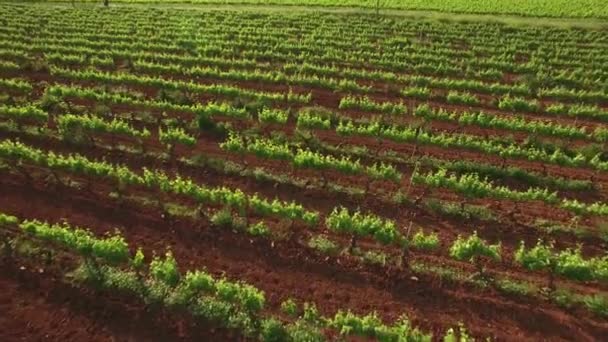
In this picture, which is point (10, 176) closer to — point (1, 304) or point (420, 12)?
point (1, 304)

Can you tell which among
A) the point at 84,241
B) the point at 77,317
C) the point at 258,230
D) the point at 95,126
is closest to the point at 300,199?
the point at 258,230

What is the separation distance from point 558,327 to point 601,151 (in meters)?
10.5

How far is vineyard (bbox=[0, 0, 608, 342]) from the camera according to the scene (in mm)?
12766

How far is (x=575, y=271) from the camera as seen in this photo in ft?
45.5

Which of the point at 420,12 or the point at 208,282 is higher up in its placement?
the point at 420,12

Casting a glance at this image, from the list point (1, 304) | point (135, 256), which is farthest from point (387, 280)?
point (1, 304)

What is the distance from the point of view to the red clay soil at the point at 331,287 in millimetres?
12703

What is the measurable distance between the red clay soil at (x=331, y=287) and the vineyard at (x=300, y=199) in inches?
1.9

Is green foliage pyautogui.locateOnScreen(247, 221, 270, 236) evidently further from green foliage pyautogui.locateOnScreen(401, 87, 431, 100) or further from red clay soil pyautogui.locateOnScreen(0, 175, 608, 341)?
green foliage pyautogui.locateOnScreen(401, 87, 431, 100)

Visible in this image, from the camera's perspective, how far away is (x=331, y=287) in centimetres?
1355

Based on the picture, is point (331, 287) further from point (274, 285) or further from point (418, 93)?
point (418, 93)

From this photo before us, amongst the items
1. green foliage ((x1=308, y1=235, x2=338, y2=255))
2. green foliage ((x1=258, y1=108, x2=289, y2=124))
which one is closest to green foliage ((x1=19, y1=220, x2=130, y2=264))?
green foliage ((x1=308, y1=235, x2=338, y2=255))

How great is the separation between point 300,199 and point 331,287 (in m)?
4.04

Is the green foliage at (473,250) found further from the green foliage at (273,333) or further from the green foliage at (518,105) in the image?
the green foliage at (518,105)
